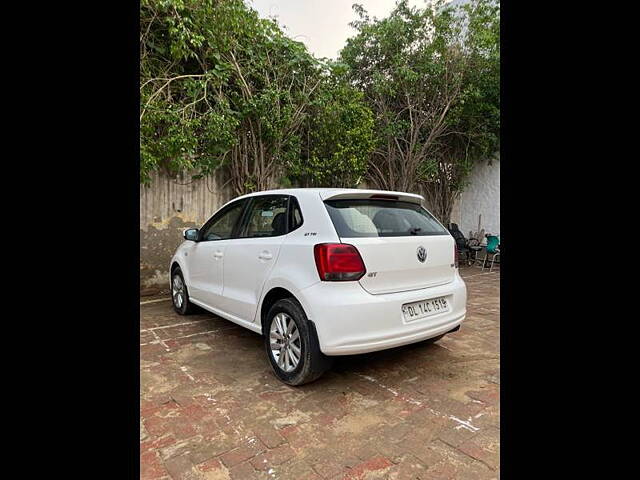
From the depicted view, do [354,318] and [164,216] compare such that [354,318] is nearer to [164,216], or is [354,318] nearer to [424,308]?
[424,308]

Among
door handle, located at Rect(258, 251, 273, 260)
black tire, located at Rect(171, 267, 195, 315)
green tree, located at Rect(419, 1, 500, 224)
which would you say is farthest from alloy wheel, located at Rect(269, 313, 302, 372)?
green tree, located at Rect(419, 1, 500, 224)

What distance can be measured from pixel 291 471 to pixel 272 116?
550 cm

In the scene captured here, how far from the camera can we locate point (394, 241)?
2.87 metres

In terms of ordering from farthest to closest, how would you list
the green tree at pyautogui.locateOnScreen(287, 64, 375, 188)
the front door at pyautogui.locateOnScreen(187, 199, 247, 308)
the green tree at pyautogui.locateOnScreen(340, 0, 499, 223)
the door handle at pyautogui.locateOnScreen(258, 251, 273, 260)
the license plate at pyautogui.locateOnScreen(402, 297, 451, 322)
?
the green tree at pyautogui.locateOnScreen(340, 0, 499, 223), the green tree at pyautogui.locateOnScreen(287, 64, 375, 188), the front door at pyautogui.locateOnScreen(187, 199, 247, 308), the door handle at pyautogui.locateOnScreen(258, 251, 273, 260), the license plate at pyautogui.locateOnScreen(402, 297, 451, 322)

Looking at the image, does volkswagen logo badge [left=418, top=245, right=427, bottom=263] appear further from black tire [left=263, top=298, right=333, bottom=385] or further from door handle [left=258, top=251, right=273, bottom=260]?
door handle [left=258, top=251, right=273, bottom=260]

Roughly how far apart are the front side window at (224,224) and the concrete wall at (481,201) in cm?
860

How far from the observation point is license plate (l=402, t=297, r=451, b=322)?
286cm

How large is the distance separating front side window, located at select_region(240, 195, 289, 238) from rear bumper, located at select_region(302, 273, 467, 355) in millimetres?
742

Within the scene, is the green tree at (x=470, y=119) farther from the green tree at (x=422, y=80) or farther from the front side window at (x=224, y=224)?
the front side window at (x=224, y=224)

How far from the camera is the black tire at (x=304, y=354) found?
275 cm

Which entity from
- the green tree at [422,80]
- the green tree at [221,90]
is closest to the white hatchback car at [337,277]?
the green tree at [221,90]
